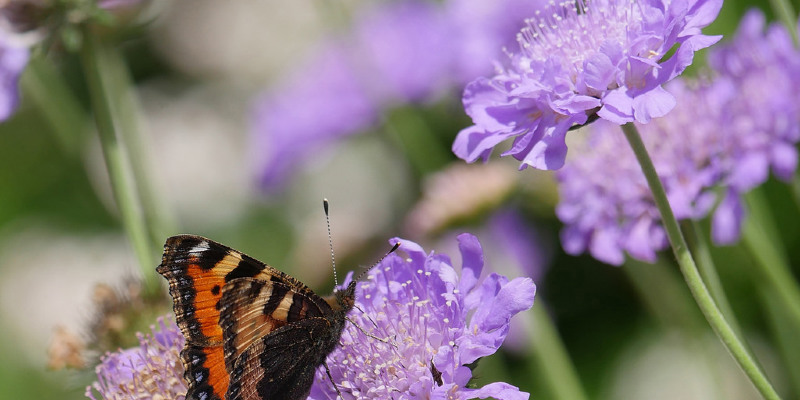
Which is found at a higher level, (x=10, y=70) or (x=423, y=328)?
(x=10, y=70)

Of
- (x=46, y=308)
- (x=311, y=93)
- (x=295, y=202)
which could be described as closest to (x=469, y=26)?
(x=311, y=93)

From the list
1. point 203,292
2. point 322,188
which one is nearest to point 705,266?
point 203,292

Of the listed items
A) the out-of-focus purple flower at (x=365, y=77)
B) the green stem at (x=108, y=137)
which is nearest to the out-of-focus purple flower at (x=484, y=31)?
the out-of-focus purple flower at (x=365, y=77)

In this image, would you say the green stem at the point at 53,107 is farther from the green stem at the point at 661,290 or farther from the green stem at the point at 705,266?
the green stem at the point at 705,266

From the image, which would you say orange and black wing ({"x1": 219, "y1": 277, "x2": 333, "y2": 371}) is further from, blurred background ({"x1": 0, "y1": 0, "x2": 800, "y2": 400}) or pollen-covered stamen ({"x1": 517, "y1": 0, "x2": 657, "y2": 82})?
pollen-covered stamen ({"x1": 517, "y1": 0, "x2": 657, "y2": 82})

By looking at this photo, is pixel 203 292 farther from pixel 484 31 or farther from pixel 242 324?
pixel 484 31

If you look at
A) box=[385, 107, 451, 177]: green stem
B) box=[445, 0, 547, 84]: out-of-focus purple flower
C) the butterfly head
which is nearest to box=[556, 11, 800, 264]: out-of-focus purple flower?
the butterfly head
